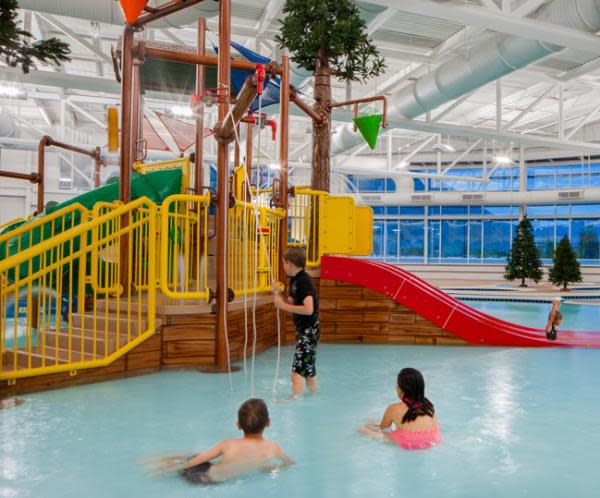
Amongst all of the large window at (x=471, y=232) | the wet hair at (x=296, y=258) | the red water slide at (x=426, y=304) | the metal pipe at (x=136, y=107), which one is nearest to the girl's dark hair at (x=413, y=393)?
the wet hair at (x=296, y=258)

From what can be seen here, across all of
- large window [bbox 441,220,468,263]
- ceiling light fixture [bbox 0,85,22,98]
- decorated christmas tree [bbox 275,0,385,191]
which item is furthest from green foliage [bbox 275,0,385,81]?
large window [bbox 441,220,468,263]

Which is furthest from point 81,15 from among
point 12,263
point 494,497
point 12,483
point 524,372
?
point 494,497

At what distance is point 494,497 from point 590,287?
62.2 feet

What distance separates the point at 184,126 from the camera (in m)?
8.35

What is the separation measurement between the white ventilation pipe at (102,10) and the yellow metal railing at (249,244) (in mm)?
3245

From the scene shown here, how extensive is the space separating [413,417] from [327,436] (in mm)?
570

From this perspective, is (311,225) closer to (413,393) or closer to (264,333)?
(264,333)

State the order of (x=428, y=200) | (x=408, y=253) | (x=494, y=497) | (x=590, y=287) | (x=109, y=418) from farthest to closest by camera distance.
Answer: (x=408, y=253) → (x=428, y=200) → (x=590, y=287) → (x=109, y=418) → (x=494, y=497)

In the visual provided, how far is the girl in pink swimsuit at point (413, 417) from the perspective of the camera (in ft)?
10.0

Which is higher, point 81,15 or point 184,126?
point 81,15

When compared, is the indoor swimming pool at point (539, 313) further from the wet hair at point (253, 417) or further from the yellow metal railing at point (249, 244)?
the wet hair at point (253, 417)

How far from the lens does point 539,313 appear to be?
12758mm

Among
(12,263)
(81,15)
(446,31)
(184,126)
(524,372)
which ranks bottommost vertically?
(524,372)

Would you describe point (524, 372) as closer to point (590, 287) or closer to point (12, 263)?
point (12, 263)
